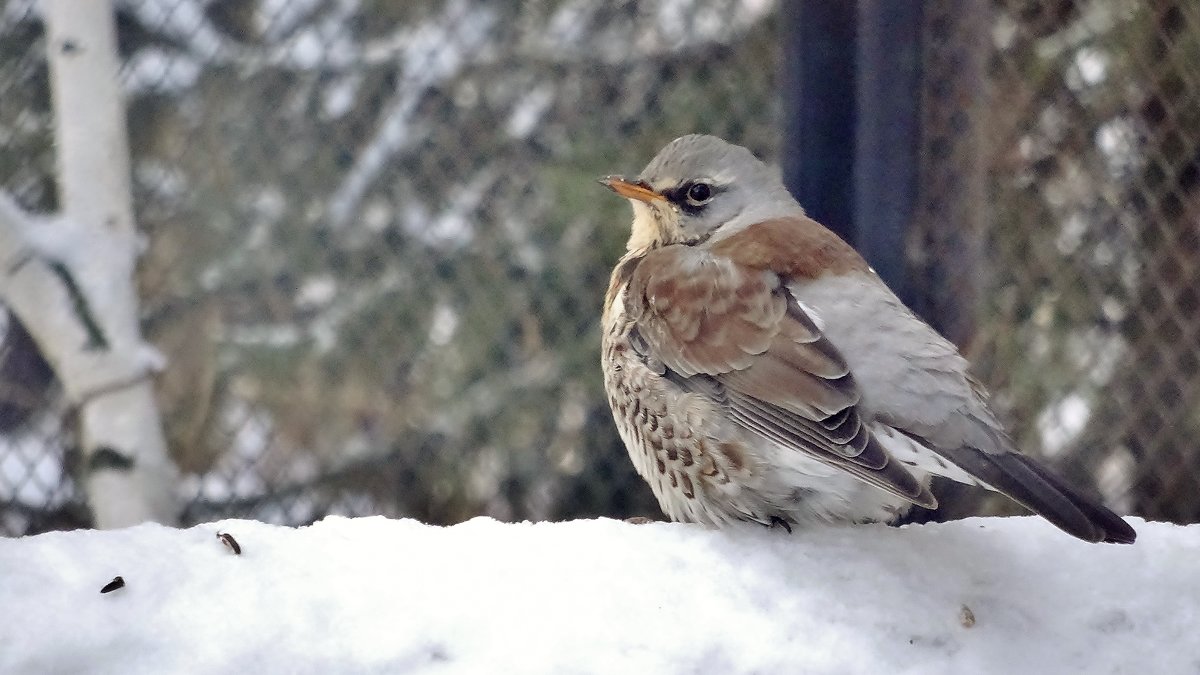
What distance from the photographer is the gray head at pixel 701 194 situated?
5.53 feet

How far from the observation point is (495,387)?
2.36 metres

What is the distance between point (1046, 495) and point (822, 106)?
2.59 feet

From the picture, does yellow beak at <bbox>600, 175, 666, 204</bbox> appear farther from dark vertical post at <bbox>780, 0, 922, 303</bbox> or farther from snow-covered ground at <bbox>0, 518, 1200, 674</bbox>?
snow-covered ground at <bbox>0, 518, 1200, 674</bbox>

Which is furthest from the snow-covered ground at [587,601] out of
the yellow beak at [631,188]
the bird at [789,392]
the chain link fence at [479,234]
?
the chain link fence at [479,234]

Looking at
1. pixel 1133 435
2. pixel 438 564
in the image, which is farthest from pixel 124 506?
pixel 1133 435

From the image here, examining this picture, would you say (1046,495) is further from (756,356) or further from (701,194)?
(701,194)

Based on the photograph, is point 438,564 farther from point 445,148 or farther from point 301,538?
point 445,148

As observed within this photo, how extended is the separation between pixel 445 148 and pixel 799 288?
1.03m

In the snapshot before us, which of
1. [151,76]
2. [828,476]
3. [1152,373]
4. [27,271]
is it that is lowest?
[1152,373]

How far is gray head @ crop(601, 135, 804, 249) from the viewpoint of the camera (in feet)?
5.53

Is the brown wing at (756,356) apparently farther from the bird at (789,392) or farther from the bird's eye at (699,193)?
the bird's eye at (699,193)

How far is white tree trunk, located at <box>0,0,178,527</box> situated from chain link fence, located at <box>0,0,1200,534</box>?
0.12 meters

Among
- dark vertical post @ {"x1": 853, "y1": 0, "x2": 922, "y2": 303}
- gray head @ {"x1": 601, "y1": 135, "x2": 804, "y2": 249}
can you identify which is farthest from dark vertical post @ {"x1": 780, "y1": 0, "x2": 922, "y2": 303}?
gray head @ {"x1": 601, "y1": 135, "x2": 804, "y2": 249}

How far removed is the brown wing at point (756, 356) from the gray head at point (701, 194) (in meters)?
0.12
